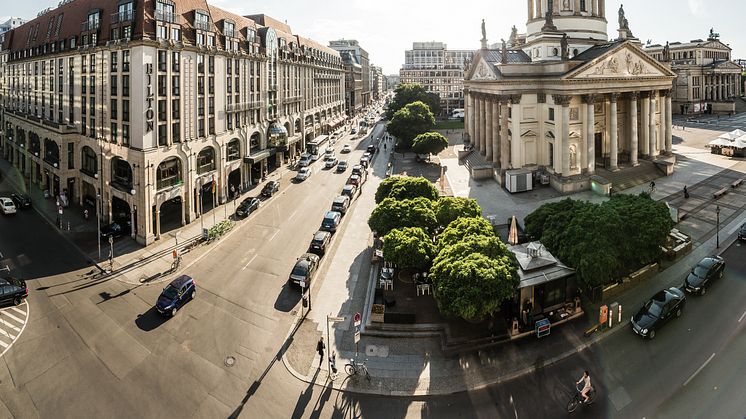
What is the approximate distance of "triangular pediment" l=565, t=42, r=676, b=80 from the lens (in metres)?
60.7

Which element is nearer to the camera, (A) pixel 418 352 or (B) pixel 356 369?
(B) pixel 356 369

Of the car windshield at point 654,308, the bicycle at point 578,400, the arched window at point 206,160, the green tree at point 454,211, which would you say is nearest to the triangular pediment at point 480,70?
the green tree at point 454,211

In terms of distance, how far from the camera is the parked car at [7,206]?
57000mm

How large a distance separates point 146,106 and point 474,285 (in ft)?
137

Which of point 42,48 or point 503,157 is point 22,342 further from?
point 503,157

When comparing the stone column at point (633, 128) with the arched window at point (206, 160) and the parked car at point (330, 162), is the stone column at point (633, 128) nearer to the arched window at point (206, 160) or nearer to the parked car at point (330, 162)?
the parked car at point (330, 162)

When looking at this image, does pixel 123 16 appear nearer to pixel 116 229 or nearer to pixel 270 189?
pixel 116 229

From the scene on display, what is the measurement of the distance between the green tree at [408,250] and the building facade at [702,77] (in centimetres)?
13995

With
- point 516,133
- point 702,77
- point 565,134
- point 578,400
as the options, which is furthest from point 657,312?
point 702,77

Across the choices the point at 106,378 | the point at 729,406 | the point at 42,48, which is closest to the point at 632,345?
the point at 729,406

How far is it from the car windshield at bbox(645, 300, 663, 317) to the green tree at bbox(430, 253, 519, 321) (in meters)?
10.00

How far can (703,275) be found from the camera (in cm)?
3444

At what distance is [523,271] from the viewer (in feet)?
102

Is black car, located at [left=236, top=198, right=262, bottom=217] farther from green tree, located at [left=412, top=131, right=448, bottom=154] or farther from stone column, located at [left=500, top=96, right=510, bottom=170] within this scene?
stone column, located at [left=500, top=96, right=510, bottom=170]
